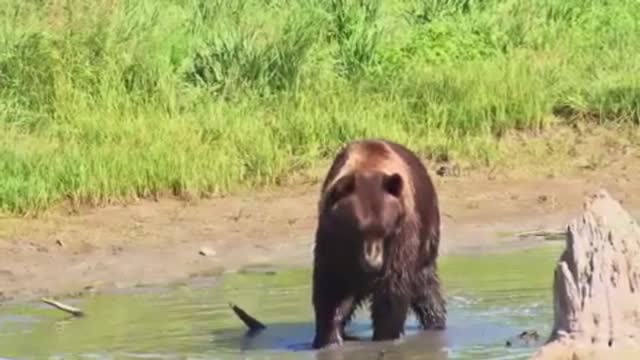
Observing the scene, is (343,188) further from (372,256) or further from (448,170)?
(448,170)

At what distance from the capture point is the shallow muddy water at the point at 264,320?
30.3 ft

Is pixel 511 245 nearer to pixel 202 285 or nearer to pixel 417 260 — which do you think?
pixel 202 285

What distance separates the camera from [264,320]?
10.2 meters

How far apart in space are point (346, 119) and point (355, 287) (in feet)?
16.6

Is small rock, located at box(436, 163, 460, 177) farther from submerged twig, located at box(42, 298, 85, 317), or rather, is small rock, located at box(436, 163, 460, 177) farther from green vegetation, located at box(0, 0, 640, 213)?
A: submerged twig, located at box(42, 298, 85, 317)

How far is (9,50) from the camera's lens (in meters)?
14.8

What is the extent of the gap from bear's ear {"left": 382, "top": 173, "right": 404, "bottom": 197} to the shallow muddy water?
2.74 ft

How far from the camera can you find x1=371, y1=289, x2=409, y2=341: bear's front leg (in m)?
9.07

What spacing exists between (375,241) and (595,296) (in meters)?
1.63

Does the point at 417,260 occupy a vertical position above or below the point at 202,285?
above

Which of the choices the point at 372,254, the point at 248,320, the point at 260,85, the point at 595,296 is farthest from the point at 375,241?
the point at 260,85

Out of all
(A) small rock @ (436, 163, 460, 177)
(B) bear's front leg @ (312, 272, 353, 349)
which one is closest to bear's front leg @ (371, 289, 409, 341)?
(B) bear's front leg @ (312, 272, 353, 349)

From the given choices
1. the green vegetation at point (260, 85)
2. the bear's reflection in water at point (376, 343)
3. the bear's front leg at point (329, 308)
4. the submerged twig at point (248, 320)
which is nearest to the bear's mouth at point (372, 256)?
the bear's front leg at point (329, 308)

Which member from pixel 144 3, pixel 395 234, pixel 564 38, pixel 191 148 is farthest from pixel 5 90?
pixel 395 234
